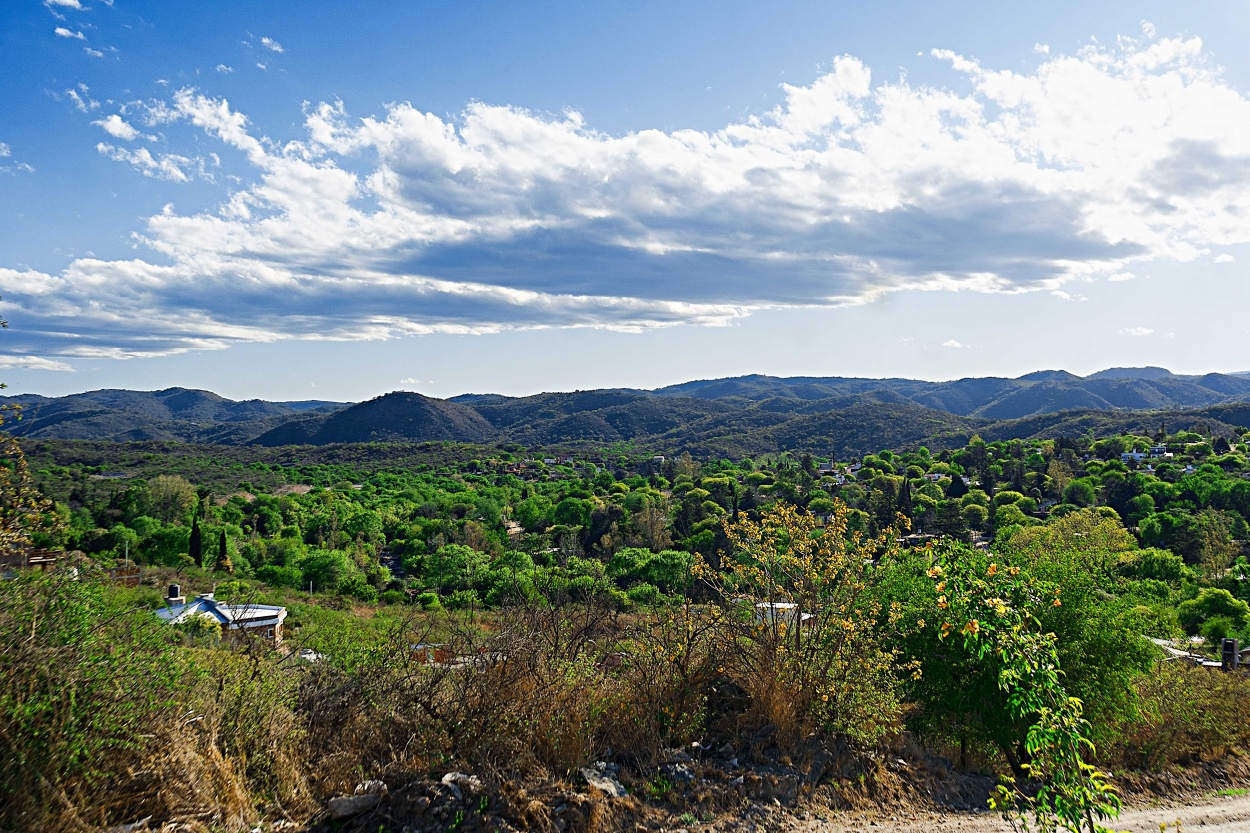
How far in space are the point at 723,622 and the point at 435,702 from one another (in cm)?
283

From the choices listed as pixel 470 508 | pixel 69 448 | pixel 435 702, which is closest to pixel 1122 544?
pixel 435 702

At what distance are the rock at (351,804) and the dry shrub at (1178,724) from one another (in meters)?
7.10

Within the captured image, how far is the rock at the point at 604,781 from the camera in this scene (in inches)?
213

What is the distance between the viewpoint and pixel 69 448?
81438mm

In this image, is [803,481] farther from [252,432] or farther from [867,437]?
[252,432]

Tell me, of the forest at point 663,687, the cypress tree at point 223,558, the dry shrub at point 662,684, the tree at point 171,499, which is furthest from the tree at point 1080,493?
the tree at point 171,499

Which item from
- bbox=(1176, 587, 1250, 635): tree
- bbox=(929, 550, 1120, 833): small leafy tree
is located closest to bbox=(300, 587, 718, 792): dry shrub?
bbox=(929, 550, 1120, 833): small leafy tree

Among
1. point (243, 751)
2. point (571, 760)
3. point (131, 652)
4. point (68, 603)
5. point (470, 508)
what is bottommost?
point (470, 508)

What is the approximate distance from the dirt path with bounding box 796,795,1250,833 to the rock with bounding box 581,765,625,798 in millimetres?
1395

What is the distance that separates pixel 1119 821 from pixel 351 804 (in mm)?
6264

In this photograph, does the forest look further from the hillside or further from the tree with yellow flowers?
the hillside

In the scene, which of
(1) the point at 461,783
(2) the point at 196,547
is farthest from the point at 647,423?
(1) the point at 461,783

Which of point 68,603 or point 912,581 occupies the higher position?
point 68,603

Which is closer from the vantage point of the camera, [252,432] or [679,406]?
[252,432]
